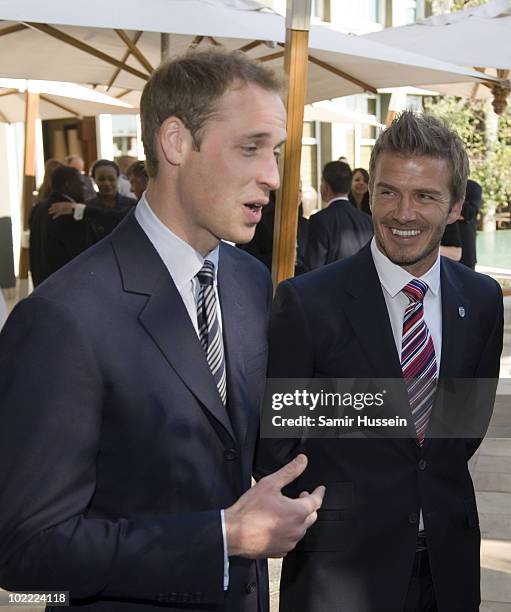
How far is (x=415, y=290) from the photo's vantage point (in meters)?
2.21

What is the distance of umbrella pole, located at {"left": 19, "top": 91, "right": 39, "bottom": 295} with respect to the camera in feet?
35.4

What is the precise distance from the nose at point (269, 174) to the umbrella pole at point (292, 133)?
374cm

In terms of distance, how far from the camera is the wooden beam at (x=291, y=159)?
5289 mm

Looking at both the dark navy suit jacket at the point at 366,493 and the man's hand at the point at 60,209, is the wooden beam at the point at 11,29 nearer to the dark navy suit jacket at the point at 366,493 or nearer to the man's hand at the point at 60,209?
the man's hand at the point at 60,209

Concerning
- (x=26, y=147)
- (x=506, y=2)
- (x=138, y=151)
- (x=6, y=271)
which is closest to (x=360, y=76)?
(x=506, y=2)

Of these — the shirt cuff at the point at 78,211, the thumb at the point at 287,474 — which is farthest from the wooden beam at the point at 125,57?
the thumb at the point at 287,474

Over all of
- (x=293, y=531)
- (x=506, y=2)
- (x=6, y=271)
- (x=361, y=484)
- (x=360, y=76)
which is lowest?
(x=6, y=271)

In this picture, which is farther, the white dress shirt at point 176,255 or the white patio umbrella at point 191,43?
the white patio umbrella at point 191,43

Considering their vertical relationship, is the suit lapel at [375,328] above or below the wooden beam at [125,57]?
below

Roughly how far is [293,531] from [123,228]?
2.12 ft

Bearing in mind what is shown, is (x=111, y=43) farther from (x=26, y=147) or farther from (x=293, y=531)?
(x=293, y=531)

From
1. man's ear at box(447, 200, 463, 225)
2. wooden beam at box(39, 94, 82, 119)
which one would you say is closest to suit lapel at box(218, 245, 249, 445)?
man's ear at box(447, 200, 463, 225)

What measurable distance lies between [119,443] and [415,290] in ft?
→ 3.32

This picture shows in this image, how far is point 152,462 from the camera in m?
1.50
